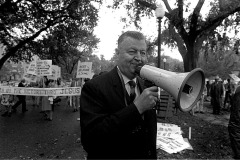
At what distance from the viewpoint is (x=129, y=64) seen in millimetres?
1686

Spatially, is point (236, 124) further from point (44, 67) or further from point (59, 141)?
point (44, 67)

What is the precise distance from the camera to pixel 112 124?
4.32ft

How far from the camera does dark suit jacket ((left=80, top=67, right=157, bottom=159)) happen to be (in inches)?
52.3

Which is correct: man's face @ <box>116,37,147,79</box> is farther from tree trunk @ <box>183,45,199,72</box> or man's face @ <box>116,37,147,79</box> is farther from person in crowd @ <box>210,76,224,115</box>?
person in crowd @ <box>210,76,224,115</box>

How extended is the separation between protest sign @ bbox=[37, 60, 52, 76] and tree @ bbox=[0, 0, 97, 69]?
16.3ft

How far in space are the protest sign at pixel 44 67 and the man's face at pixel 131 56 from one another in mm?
7477

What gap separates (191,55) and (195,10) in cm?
240

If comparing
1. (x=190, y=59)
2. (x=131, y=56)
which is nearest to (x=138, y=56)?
(x=131, y=56)

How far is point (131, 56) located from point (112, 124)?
639 millimetres

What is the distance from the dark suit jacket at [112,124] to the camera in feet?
4.36

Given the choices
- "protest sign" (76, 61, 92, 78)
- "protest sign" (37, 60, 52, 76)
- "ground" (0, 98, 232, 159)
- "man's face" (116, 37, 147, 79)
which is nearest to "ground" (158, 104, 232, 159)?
"ground" (0, 98, 232, 159)

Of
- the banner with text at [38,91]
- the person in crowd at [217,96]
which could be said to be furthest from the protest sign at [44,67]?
A: the person in crowd at [217,96]

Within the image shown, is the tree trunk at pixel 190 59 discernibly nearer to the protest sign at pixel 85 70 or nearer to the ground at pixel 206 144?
the ground at pixel 206 144

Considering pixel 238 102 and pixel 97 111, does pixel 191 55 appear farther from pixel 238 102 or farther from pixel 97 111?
pixel 97 111
